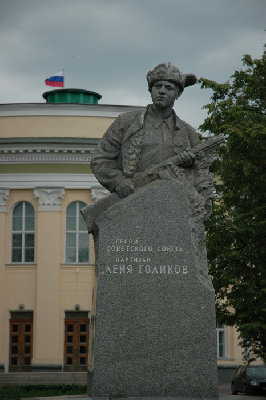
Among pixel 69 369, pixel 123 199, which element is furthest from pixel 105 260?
pixel 69 369

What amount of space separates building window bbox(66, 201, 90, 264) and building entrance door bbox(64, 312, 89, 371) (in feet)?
7.94

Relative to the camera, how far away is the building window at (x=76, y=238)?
3891cm

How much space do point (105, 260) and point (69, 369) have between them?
30123mm

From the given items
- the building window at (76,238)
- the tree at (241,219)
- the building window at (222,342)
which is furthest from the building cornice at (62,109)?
the tree at (241,219)

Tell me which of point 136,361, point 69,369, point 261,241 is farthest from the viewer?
point 69,369

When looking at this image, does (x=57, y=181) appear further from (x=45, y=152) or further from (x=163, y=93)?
(x=163, y=93)

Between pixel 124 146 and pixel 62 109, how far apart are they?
3037cm

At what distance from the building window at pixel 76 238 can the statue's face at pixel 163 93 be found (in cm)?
3002

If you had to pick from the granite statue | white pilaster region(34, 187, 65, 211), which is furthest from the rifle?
white pilaster region(34, 187, 65, 211)

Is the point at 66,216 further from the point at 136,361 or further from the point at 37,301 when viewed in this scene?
the point at 136,361

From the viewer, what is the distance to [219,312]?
24.2 metres

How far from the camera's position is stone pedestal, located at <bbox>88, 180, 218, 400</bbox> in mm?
8148

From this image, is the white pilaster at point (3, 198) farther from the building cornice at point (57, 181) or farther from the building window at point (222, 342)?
the building window at point (222, 342)

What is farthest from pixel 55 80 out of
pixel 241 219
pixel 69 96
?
pixel 241 219
